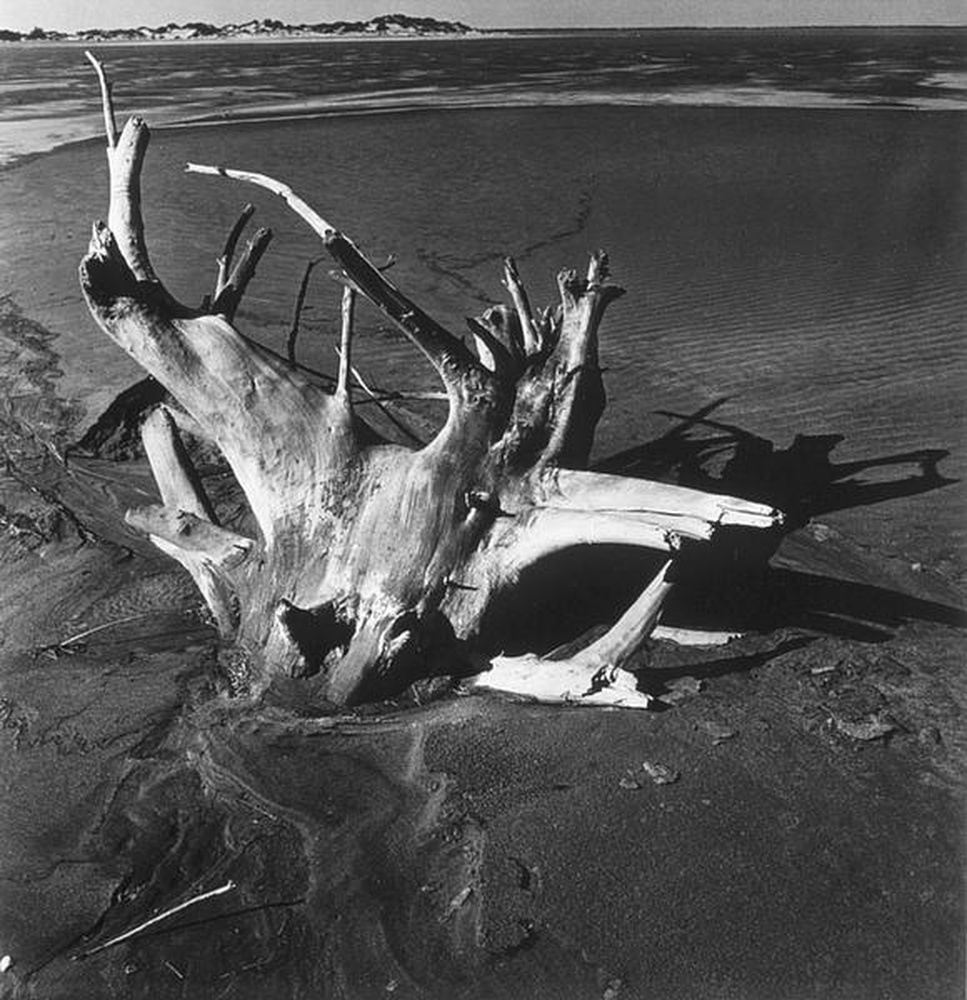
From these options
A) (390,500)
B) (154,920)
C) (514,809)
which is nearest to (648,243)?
(390,500)

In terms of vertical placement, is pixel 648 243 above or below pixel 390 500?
below

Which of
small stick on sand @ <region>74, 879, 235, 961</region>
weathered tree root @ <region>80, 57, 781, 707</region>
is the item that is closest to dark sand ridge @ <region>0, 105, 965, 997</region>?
small stick on sand @ <region>74, 879, 235, 961</region>

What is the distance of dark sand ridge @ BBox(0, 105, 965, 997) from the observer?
96.2 inches

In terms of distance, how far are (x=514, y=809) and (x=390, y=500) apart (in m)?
1.02

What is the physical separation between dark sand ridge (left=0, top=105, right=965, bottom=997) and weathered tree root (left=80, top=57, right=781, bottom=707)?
19 cm

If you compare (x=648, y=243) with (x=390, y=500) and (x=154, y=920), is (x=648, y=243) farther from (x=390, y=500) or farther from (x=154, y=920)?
(x=154, y=920)

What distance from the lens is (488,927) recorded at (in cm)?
251

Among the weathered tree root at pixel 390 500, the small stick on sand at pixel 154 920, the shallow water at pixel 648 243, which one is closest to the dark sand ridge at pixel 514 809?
the small stick on sand at pixel 154 920

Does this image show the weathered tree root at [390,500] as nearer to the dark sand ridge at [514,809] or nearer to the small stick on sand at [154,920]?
the dark sand ridge at [514,809]

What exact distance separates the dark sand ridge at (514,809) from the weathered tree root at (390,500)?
19 centimetres

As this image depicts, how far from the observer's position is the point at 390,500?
3281 mm

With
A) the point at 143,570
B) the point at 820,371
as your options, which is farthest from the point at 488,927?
the point at 820,371

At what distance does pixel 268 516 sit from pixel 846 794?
1.95 m

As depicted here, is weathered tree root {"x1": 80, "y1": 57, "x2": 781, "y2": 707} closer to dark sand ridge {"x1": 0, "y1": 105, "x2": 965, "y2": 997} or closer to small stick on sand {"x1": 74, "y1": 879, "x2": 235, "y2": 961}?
dark sand ridge {"x1": 0, "y1": 105, "x2": 965, "y2": 997}
